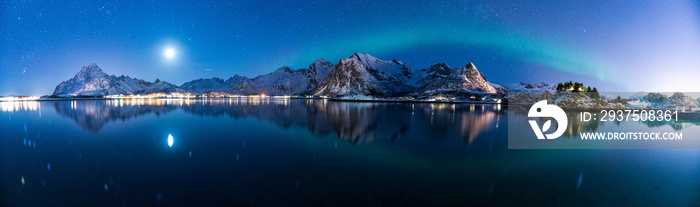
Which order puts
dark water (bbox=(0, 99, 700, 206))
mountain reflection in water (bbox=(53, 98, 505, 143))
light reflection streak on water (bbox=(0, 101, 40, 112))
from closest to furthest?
dark water (bbox=(0, 99, 700, 206)), mountain reflection in water (bbox=(53, 98, 505, 143)), light reflection streak on water (bbox=(0, 101, 40, 112))

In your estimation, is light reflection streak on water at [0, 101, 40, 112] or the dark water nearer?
the dark water

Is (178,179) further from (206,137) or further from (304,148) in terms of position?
(206,137)

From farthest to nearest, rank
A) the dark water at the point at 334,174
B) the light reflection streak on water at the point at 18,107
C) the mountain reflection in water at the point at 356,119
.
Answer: the light reflection streak on water at the point at 18,107 < the mountain reflection in water at the point at 356,119 < the dark water at the point at 334,174

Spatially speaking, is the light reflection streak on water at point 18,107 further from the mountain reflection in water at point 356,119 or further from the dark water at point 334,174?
the dark water at point 334,174

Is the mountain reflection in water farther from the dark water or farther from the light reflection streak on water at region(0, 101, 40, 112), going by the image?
the light reflection streak on water at region(0, 101, 40, 112)

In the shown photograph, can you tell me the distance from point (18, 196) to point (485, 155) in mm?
21703

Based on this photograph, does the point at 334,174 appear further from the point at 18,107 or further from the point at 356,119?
the point at 18,107

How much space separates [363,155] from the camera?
664 inches

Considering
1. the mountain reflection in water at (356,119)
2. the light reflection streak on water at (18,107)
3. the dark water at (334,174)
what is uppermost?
the light reflection streak on water at (18,107)

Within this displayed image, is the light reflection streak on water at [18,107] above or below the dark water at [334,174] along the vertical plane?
above

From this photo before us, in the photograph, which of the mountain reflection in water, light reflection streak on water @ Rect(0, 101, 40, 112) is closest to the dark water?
the mountain reflection in water

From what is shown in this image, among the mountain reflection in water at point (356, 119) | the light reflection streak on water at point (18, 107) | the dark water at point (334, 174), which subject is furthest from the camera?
the light reflection streak on water at point (18, 107)

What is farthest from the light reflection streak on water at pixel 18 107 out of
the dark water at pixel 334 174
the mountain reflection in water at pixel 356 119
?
the dark water at pixel 334 174

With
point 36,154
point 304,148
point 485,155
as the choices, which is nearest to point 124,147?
point 36,154
